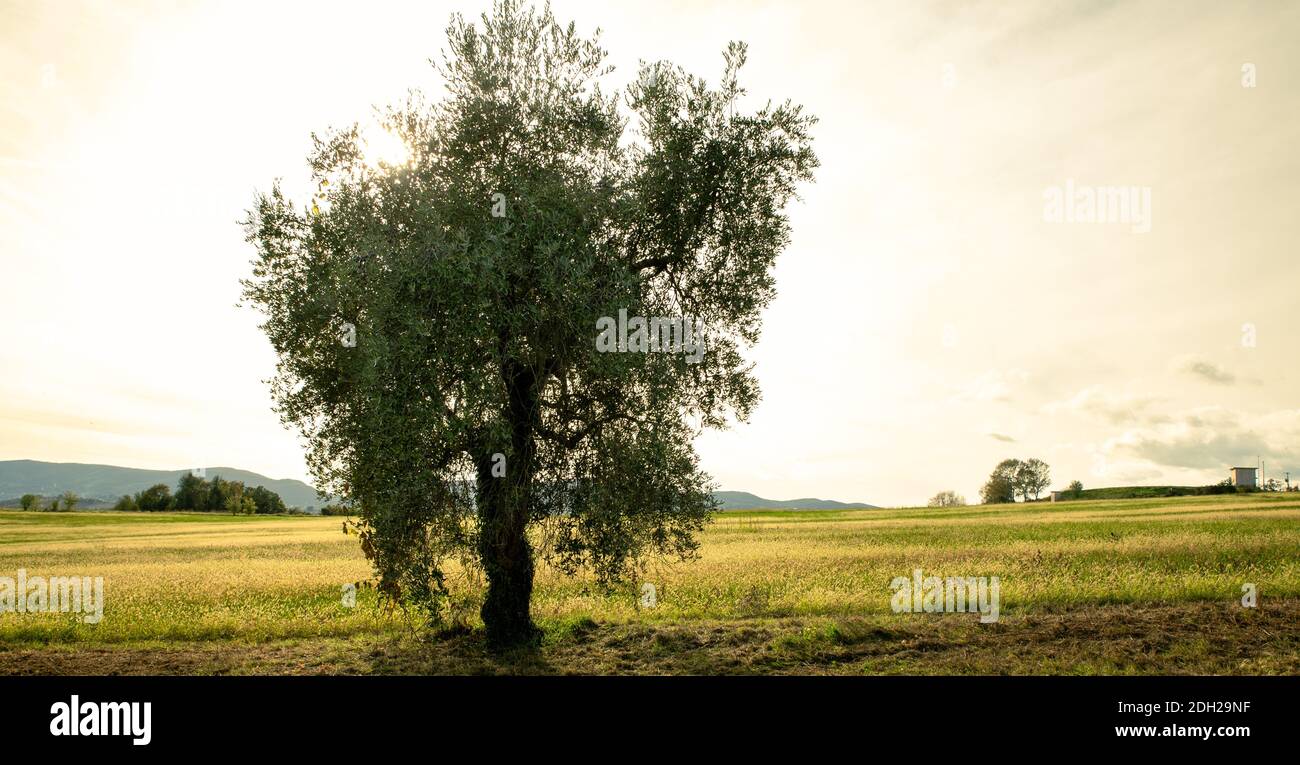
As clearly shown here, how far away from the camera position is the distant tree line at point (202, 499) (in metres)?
130

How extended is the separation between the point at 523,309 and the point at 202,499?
473 feet

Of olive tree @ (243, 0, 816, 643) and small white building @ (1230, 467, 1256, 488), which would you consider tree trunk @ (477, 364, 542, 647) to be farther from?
small white building @ (1230, 467, 1256, 488)

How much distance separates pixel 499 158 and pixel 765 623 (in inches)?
566

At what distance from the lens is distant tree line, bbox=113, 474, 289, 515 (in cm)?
13025

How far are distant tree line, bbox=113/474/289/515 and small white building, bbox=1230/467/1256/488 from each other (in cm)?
16657

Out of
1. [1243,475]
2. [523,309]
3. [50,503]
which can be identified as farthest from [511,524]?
[50,503]

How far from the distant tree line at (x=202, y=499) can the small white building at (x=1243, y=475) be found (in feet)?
546

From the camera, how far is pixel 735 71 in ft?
61.8

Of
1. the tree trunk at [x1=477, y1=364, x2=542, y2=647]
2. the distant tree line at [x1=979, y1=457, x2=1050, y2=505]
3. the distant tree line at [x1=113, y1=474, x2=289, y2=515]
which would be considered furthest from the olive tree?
the distant tree line at [x1=979, y1=457, x2=1050, y2=505]

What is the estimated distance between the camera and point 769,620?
70.2 feet
